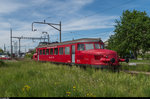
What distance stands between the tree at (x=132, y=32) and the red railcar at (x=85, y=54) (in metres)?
19.9

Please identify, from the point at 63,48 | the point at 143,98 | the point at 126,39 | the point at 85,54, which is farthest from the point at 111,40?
the point at 143,98

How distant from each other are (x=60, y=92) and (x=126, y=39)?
2950 cm

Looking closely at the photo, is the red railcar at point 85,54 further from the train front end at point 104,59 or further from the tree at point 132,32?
the tree at point 132,32

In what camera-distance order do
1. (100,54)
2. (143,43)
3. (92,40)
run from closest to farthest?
(100,54), (92,40), (143,43)

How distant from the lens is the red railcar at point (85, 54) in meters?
9.98

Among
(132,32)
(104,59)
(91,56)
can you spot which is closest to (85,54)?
(91,56)

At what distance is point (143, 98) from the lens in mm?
3967

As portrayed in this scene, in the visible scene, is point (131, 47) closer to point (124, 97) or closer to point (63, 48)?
point (63, 48)

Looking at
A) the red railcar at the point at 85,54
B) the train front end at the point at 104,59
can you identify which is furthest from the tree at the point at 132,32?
the train front end at the point at 104,59

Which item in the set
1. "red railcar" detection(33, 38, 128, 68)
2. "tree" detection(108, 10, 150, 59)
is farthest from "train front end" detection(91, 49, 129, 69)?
"tree" detection(108, 10, 150, 59)

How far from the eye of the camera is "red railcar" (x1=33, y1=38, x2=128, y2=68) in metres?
9.98

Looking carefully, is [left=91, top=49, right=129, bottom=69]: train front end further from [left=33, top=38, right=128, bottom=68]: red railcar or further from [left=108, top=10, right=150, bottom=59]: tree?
[left=108, top=10, right=150, bottom=59]: tree

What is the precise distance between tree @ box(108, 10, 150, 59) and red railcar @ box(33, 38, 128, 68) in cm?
1986

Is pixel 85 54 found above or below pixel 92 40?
below
